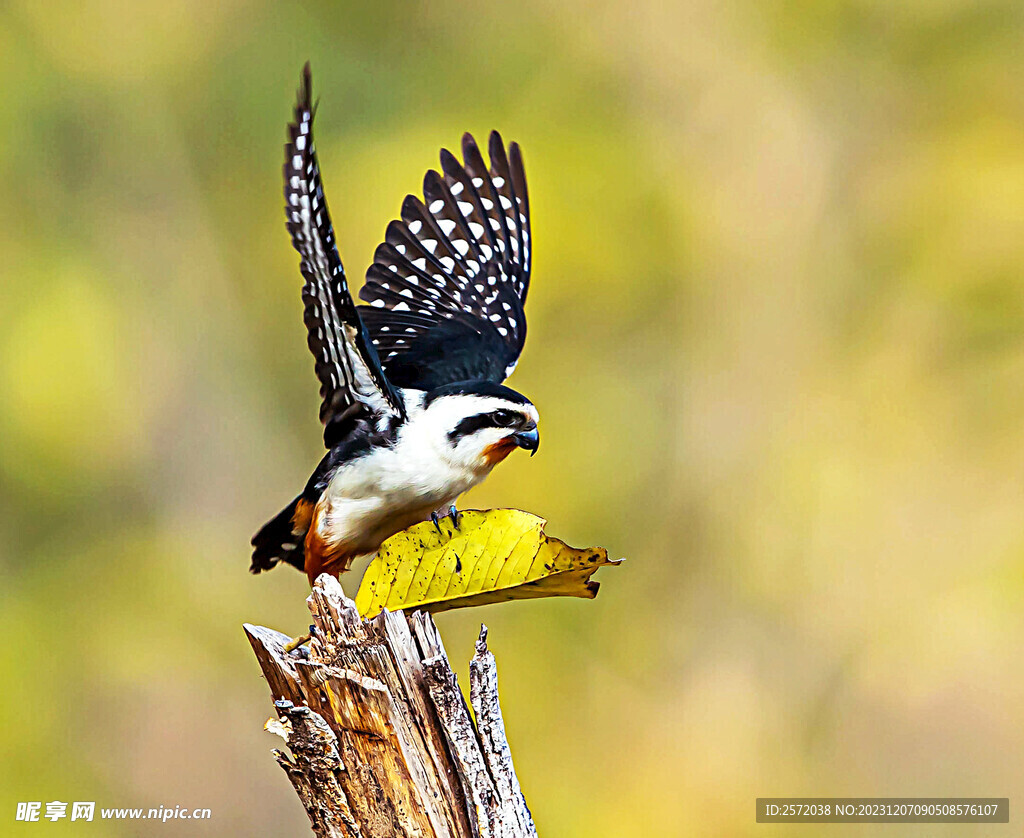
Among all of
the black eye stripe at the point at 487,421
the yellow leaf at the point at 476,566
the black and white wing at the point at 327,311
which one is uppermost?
the black and white wing at the point at 327,311

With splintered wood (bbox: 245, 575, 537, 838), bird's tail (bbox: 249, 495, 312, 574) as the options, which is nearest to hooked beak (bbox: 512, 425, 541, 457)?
bird's tail (bbox: 249, 495, 312, 574)

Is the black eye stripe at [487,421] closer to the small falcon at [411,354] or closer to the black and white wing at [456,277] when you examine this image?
the small falcon at [411,354]

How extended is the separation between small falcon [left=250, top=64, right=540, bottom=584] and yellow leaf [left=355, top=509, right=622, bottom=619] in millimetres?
91

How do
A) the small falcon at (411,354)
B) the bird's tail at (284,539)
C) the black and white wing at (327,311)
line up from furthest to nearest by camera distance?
the bird's tail at (284,539) < the small falcon at (411,354) < the black and white wing at (327,311)

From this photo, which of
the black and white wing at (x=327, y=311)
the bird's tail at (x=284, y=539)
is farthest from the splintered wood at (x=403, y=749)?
the bird's tail at (x=284, y=539)

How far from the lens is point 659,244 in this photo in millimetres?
7312

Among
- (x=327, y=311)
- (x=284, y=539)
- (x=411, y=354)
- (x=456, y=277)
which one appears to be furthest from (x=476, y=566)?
(x=456, y=277)

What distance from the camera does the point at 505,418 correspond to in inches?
100

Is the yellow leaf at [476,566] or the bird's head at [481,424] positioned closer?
the yellow leaf at [476,566]

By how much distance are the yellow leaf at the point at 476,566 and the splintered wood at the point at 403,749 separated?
0.12m

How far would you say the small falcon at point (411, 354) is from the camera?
2.27 m

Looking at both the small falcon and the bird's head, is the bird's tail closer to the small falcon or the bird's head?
the small falcon

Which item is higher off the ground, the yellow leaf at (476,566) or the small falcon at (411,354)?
the small falcon at (411,354)

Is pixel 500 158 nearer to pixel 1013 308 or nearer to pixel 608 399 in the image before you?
pixel 608 399
